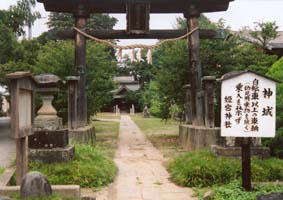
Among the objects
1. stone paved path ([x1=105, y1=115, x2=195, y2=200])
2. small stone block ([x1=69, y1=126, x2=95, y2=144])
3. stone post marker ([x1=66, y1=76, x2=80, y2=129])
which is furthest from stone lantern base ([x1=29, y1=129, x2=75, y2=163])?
stone post marker ([x1=66, y1=76, x2=80, y2=129])

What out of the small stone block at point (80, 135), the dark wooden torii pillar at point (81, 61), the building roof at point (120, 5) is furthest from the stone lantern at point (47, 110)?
the building roof at point (120, 5)

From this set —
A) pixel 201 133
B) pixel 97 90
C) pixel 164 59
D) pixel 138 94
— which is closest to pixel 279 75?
pixel 201 133

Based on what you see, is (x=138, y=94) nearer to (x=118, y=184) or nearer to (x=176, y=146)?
(x=176, y=146)

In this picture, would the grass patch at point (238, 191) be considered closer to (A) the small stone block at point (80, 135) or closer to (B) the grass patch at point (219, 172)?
(B) the grass patch at point (219, 172)

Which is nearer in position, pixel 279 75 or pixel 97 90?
pixel 279 75

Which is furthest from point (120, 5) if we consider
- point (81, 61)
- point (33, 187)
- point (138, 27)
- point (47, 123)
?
point (33, 187)

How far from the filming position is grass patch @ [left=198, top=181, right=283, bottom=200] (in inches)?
284

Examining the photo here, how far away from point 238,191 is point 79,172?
9.17 feet

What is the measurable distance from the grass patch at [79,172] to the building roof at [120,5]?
6.54 metres

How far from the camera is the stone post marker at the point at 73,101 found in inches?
555

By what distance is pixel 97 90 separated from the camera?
21.1 metres

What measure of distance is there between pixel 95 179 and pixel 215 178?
6.90ft

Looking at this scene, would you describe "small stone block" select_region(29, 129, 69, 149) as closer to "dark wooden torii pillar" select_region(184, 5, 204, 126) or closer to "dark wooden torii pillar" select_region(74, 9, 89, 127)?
"dark wooden torii pillar" select_region(74, 9, 89, 127)

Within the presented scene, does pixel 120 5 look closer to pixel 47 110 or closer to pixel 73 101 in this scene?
pixel 73 101
